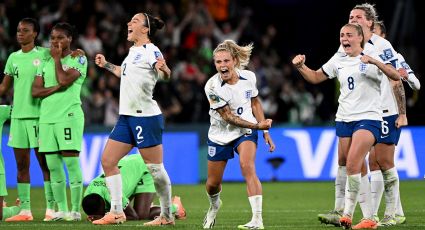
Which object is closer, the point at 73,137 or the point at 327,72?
the point at 327,72

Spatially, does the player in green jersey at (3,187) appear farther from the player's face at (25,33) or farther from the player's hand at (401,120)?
the player's hand at (401,120)

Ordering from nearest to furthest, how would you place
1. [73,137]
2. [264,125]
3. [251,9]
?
1. [264,125]
2. [73,137]
3. [251,9]

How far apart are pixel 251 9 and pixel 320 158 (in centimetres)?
887

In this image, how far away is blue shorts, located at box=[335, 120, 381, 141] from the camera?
10.7m

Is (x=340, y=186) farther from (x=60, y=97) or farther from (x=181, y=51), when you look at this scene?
(x=181, y=51)

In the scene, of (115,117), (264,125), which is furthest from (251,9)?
(264,125)

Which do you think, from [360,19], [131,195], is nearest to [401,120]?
[360,19]

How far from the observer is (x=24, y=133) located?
12.5 meters

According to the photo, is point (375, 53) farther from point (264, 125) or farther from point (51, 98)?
point (51, 98)

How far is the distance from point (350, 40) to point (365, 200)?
1770 millimetres

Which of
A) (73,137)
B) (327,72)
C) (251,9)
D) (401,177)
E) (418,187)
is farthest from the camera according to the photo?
(251,9)

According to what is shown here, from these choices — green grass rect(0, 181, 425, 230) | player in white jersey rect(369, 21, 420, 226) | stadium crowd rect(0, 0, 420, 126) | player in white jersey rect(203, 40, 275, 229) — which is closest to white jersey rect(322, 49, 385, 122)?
player in white jersey rect(369, 21, 420, 226)

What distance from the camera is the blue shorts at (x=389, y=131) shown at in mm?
11625

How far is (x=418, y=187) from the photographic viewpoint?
17.8 m
